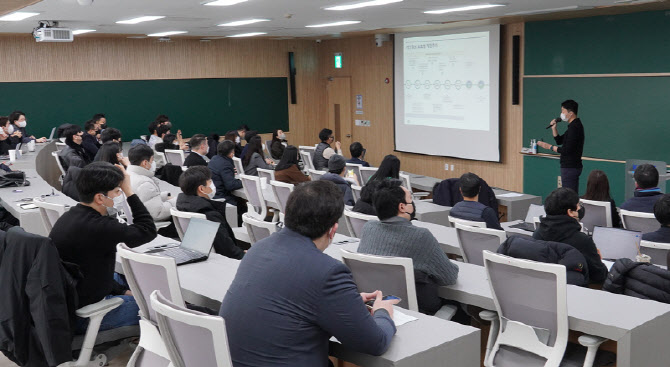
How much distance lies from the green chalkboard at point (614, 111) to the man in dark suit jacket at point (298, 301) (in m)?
7.99

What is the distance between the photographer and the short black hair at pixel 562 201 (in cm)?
406

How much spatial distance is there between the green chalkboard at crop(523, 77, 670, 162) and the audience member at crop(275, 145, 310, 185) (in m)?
4.62

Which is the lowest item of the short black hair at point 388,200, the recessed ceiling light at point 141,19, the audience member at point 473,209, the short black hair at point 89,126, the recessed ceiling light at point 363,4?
the audience member at point 473,209

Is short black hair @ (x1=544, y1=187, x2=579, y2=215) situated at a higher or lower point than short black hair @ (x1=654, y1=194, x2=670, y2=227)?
higher

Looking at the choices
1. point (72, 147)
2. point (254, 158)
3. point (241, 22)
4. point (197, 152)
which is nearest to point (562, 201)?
point (197, 152)

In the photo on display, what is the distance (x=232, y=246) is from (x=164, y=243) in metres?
0.46

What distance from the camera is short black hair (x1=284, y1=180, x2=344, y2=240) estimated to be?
2.49m

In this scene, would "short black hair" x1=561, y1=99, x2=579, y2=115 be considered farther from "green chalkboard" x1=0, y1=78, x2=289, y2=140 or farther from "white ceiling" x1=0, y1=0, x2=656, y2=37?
"green chalkboard" x1=0, y1=78, x2=289, y2=140

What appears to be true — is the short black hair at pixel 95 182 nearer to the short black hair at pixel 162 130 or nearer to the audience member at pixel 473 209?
the audience member at pixel 473 209

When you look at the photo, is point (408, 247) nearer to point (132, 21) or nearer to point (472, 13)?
point (472, 13)

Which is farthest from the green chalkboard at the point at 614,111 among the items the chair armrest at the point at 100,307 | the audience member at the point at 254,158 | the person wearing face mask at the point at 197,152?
the chair armrest at the point at 100,307

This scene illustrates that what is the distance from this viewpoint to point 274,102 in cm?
1603

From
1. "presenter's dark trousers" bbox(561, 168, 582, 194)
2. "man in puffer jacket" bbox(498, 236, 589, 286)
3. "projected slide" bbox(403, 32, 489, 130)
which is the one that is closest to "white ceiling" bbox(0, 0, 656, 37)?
"projected slide" bbox(403, 32, 489, 130)

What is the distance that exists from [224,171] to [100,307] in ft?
16.4
